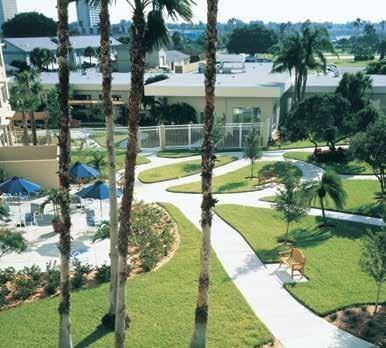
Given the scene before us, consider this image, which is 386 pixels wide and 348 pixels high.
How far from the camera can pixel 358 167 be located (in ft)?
95.2

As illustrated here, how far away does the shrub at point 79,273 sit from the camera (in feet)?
50.1

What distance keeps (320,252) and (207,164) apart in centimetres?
923

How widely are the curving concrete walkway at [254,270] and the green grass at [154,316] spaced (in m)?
0.51

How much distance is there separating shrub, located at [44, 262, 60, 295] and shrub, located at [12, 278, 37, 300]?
1.45ft

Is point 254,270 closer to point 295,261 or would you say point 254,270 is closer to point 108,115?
point 295,261

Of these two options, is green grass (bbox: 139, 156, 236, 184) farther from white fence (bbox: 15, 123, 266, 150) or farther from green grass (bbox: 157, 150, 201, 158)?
white fence (bbox: 15, 123, 266, 150)

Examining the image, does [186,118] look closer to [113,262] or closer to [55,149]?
[55,149]

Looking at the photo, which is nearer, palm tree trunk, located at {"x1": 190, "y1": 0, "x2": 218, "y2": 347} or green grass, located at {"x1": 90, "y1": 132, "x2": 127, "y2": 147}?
palm tree trunk, located at {"x1": 190, "y1": 0, "x2": 218, "y2": 347}

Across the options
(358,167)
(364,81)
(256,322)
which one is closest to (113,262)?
(256,322)

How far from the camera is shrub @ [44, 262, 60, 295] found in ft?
49.0

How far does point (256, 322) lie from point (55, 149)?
1898 cm

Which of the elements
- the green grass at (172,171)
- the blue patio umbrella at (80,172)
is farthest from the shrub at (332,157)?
the blue patio umbrella at (80,172)

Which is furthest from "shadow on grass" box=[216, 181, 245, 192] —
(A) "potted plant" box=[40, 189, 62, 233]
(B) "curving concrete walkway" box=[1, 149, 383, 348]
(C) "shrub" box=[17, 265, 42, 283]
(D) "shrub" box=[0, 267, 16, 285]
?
(D) "shrub" box=[0, 267, 16, 285]

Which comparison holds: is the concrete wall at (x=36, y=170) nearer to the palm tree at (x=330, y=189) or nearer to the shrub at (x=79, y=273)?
the shrub at (x=79, y=273)
